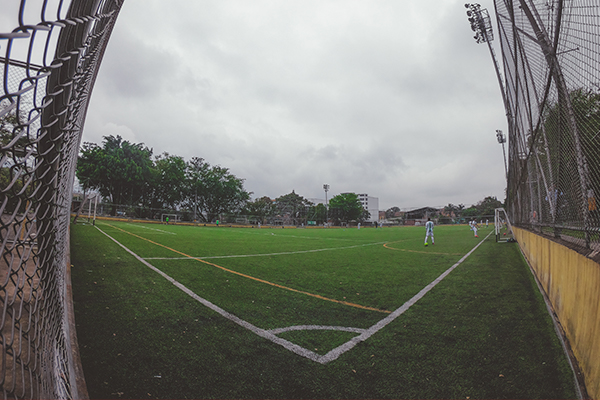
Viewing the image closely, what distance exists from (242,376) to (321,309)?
1.81m

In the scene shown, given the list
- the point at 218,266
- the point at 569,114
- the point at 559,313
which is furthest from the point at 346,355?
the point at 218,266

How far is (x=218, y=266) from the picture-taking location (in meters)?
6.68

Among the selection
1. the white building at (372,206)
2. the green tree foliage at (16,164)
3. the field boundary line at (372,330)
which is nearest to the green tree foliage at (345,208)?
the white building at (372,206)

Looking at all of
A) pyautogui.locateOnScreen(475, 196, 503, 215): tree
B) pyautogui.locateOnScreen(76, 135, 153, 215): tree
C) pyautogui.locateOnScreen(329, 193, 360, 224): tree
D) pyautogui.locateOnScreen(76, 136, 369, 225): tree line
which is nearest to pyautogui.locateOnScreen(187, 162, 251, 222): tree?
pyautogui.locateOnScreen(76, 136, 369, 225): tree line

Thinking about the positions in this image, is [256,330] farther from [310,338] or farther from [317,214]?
[317,214]

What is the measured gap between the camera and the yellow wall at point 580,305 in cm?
211

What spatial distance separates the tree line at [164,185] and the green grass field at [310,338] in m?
35.7

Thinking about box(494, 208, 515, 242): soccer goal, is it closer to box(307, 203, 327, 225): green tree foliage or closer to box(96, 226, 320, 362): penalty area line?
box(96, 226, 320, 362): penalty area line

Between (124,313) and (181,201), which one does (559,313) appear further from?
(181,201)

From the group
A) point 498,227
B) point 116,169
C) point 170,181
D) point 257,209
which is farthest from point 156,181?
point 498,227

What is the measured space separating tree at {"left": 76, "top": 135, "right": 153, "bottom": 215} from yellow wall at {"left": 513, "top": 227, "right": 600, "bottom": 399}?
1639 inches

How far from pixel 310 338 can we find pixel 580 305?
2.52 meters

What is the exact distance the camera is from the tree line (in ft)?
125

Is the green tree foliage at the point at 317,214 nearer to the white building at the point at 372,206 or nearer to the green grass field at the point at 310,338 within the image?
the white building at the point at 372,206
